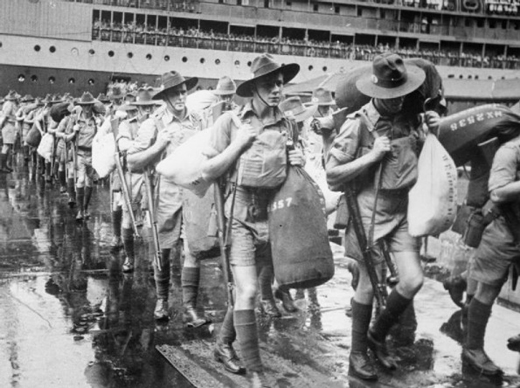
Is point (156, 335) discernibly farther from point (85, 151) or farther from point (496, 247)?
point (85, 151)

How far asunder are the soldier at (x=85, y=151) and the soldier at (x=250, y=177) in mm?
7885

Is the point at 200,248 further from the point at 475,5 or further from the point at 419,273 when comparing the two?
the point at 475,5

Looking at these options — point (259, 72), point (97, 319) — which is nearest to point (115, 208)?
point (97, 319)

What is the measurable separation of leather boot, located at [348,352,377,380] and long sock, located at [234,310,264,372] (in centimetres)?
64

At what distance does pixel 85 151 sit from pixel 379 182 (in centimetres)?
879

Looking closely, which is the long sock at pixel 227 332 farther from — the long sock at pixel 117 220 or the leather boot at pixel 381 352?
the long sock at pixel 117 220

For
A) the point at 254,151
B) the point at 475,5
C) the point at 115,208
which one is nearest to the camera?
the point at 254,151

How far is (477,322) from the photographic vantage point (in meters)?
5.16

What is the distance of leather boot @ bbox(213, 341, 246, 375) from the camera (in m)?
4.96

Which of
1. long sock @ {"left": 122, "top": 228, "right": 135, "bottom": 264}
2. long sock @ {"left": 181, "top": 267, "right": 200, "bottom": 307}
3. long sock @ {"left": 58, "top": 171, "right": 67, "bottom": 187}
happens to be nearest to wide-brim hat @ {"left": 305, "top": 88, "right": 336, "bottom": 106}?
long sock @ {"left": 122, "top": 228, "right": 135, "bottom": 264}

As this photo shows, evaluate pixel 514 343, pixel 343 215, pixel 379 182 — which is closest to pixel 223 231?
pixel 343 215

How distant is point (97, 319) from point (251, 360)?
2.17 metres

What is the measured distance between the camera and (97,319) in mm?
6457

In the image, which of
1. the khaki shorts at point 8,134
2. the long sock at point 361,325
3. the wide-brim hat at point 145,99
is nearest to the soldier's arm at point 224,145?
the long sock at point 361,325
